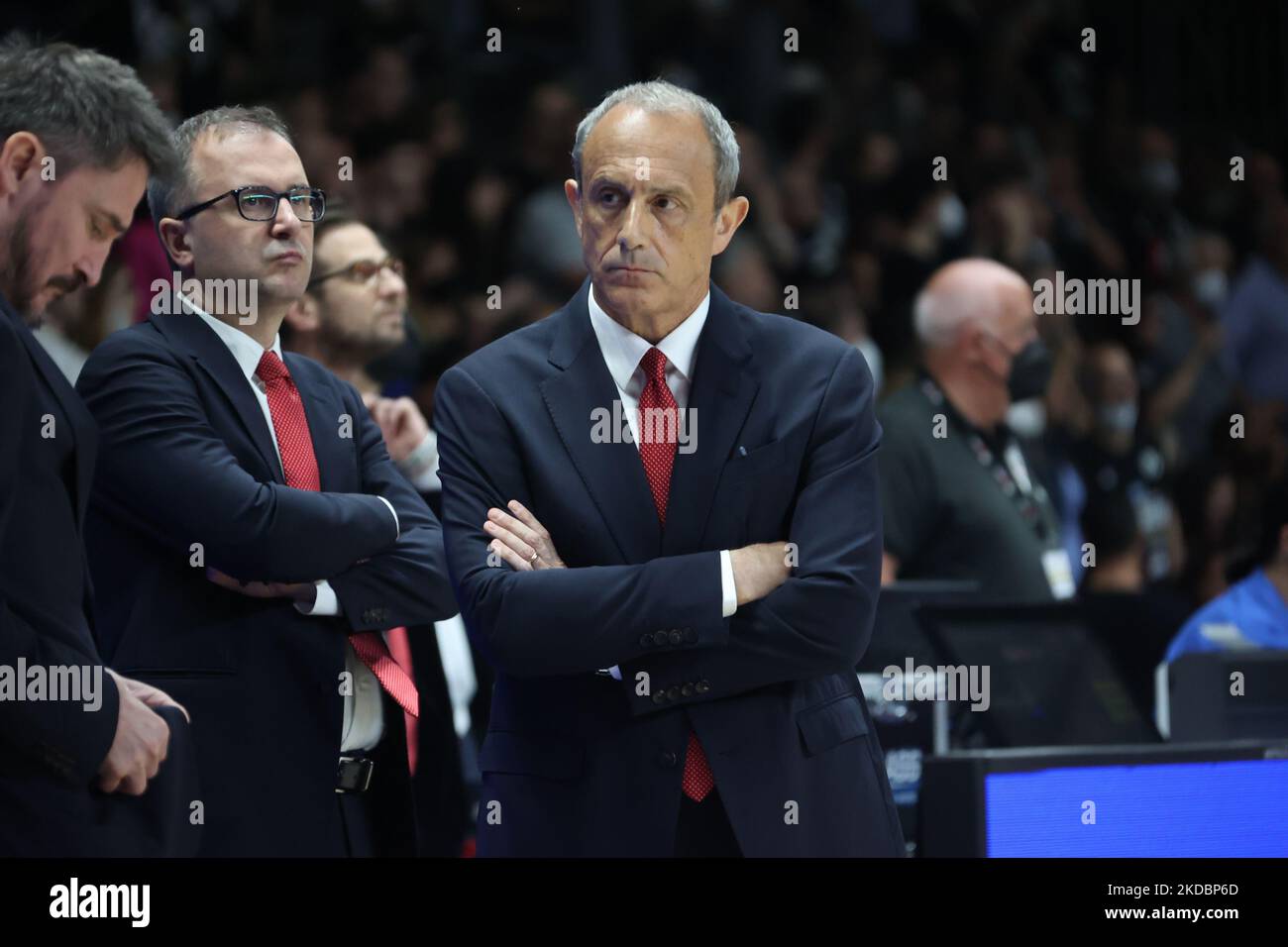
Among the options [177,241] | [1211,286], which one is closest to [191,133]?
[177,241]

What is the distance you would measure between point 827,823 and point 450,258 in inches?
198

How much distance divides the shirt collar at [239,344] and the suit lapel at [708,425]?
0.89 meters

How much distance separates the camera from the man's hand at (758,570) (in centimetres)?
298

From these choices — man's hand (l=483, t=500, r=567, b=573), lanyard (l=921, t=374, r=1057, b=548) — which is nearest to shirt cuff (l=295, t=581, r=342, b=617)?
man's hand (l=483, t=500, r=567, b=573)

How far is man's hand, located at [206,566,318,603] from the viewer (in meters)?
3.35

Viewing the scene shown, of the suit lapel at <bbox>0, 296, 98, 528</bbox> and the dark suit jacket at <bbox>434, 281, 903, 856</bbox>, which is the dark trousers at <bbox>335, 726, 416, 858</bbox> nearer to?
the dark suit jacket at <bbox>434, 281, 903, 856</bbox>

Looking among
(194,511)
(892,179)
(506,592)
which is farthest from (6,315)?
(892,179)

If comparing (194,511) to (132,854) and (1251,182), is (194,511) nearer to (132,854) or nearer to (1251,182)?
(132,854)

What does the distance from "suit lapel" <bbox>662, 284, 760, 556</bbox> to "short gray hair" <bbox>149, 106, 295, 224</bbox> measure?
103 centimetres

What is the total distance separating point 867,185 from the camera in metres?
9.91

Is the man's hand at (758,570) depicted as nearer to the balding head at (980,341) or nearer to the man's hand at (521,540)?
the man's hand at (521,540)

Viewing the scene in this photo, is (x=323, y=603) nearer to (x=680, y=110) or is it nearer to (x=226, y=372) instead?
(x=226, y=372)

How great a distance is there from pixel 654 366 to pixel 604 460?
0.20 metres

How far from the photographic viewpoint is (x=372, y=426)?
3789 mm
